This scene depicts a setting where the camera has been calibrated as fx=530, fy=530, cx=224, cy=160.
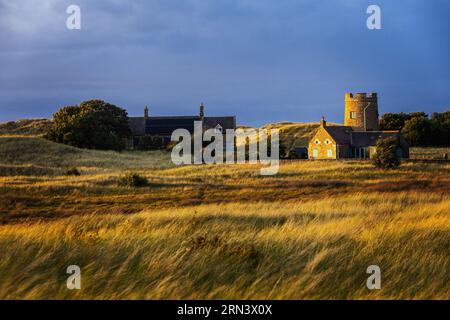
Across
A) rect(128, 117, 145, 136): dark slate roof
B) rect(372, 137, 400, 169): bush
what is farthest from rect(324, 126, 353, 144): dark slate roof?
rect(128, 117, 145, 136): dark slate roof

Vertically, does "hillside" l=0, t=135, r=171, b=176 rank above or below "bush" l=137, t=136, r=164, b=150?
below

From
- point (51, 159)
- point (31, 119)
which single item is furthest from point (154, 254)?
point (31, 119)

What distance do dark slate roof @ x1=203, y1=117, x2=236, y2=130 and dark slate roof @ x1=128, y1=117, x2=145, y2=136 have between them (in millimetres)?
11976

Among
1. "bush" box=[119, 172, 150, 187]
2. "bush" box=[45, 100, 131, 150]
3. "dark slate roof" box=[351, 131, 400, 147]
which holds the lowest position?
"bush" box=[119, 172, 150, 187]

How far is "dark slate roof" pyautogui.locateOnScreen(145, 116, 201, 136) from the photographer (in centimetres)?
9950

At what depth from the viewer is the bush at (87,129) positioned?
8312cm

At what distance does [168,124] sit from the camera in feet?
330

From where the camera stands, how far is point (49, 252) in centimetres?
823

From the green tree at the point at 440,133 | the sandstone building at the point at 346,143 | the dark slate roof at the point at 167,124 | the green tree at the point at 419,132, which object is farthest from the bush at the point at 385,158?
the dark slate roof at the point at 167,124

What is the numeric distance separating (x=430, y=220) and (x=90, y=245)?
7.08 meters

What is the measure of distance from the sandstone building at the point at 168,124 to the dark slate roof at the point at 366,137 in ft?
103

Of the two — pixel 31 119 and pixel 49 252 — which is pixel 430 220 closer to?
pixel 49 252

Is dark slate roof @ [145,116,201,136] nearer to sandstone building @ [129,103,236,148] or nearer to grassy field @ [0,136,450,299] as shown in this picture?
sandstone building @ [129,103,236,148]

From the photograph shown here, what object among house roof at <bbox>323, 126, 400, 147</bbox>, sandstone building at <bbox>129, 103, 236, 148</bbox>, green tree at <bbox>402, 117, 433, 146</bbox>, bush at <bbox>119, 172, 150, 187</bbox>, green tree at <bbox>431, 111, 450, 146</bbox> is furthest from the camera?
sandstone building at <bbox>129, 103, 236, 148</bbox>
